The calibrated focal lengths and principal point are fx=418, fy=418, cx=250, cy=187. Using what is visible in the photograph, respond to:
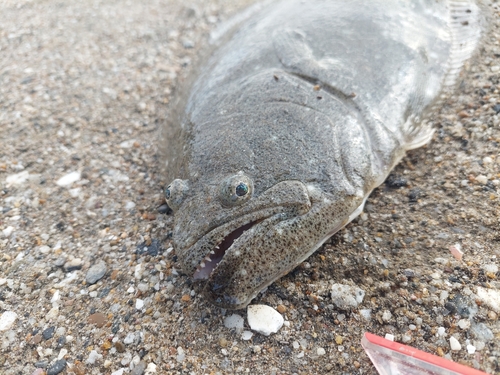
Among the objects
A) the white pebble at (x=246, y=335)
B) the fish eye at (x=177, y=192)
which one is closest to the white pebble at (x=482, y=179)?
the white pebble at (x=246, y=335)

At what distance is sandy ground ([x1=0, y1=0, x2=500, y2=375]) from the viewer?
2268 millimetres

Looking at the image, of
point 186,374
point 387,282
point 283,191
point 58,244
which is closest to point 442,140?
point 387,282

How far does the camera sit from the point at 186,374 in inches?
86.6

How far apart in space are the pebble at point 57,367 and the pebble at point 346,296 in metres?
1.55

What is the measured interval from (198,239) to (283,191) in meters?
0.54

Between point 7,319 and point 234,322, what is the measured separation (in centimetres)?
137

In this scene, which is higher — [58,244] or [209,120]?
[209,120]

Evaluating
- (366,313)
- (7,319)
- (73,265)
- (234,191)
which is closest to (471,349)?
(366,313)

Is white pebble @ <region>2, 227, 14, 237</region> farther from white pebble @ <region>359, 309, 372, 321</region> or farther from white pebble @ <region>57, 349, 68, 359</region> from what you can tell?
white pebble @ <region>359, 309, 372, 321</region>

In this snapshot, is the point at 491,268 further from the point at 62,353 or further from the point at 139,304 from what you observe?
the point at 62,353

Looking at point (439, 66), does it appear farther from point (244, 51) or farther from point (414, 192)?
point (244, 51)

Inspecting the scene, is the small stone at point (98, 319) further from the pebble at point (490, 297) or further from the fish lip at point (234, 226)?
the pebble at point (490, 297)

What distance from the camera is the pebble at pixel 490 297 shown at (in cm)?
222

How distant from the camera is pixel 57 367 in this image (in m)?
2.29
